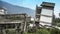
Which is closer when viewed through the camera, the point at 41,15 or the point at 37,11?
the point at 41,15

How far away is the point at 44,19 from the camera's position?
19.3 metres

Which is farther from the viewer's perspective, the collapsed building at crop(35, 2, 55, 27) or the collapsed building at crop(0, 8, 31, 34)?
the collapsed building at crop(35, 2, 55, 27)

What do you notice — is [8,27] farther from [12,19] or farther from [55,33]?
[55,33]

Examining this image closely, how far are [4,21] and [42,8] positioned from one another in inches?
550

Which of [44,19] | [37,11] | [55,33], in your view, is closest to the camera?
[55,33]

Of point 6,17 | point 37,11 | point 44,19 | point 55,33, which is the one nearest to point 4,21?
point 6,17

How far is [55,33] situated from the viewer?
9141 mm

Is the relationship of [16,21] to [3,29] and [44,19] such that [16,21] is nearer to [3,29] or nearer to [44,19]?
[3,29]

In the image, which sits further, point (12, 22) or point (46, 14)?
point (46, 14)

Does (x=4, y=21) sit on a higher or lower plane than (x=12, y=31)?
higher

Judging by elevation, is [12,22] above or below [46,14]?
above

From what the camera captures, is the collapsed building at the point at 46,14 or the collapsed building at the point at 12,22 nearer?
the collapsed building at the point at 12,22

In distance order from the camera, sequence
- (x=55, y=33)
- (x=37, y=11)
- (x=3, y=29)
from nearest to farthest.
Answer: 1. (x=3, y=29)
2. (x=55, y=33)
3. (x=37, y=11)

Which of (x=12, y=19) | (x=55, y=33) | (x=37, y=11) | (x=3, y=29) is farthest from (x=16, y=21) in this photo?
(x=37, y=11)
